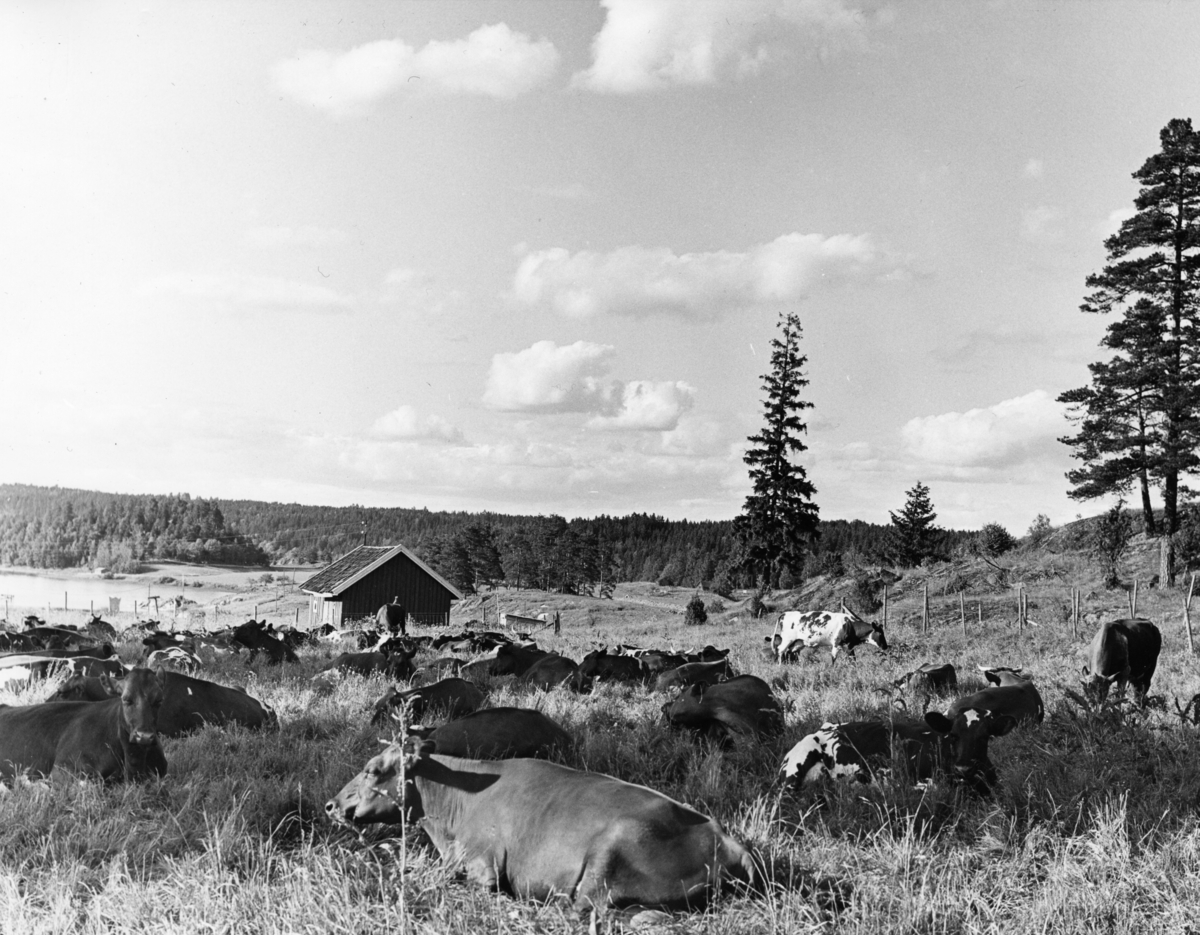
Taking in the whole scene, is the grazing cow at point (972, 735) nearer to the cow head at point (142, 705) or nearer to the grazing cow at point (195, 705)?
the cow head at point (142, 705)

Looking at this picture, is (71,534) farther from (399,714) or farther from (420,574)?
(399,714)

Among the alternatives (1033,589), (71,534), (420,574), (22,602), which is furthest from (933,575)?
(71,534)

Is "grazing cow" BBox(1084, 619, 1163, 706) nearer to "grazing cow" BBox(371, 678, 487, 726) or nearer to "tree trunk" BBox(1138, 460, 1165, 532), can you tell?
"grazing cow" BBox(371, 678, 487, 726)

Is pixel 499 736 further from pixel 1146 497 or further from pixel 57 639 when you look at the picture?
pixel 1146 497

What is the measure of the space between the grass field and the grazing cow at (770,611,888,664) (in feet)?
38.9

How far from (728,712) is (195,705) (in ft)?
19.4

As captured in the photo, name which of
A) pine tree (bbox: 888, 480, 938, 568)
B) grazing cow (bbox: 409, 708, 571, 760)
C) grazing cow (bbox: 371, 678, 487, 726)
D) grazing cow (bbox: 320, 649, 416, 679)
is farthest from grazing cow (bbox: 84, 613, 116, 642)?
pine tree (bbox: 888, 480, 938, 568)

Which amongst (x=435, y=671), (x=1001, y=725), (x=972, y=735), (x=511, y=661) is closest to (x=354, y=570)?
(x=511, y=661)

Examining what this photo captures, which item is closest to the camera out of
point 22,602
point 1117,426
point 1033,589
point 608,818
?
point 608,818

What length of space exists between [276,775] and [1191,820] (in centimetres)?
692

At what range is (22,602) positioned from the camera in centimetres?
5988

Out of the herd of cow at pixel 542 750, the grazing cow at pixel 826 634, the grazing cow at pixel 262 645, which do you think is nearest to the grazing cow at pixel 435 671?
the herd of cow at pixel 542 750

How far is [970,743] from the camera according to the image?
7590 millimetres

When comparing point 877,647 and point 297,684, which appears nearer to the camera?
point 297,684
